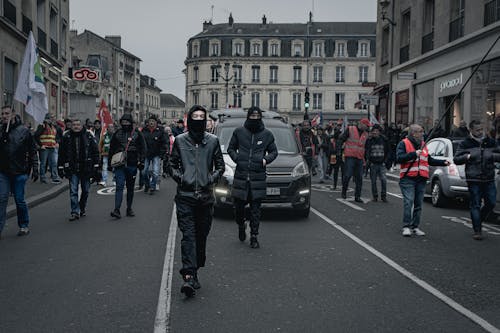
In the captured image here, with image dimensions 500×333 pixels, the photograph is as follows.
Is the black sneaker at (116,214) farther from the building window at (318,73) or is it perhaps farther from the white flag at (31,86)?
the building window at (318,73)

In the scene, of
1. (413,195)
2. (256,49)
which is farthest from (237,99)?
(413,195)

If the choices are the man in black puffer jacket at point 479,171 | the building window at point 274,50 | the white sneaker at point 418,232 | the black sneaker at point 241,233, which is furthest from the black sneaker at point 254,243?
the building window at point 274,50

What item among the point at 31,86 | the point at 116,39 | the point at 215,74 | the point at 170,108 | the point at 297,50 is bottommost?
the point at 31,86

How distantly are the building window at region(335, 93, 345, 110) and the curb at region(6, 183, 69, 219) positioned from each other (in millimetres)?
71533

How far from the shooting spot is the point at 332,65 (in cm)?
8669

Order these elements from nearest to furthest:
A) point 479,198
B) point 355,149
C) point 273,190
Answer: point 479,198 < point 273,190 < point 355,149

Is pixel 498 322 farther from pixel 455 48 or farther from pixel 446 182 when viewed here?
pixel 455 48

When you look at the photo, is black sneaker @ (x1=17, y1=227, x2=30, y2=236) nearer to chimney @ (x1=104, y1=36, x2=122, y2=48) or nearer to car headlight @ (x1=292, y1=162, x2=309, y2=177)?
car headlight @ (x1=292, y1=162, x2=309, y2=177)

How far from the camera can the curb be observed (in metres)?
11.7

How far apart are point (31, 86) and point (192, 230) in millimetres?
6355

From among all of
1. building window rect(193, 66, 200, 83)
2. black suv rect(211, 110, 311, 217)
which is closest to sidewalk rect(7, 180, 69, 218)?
black suv rect(211, 110, 311, 217)

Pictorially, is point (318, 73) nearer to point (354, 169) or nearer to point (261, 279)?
point (354, 169)

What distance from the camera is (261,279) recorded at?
668 centimetres

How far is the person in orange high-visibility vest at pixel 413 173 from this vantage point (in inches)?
384
